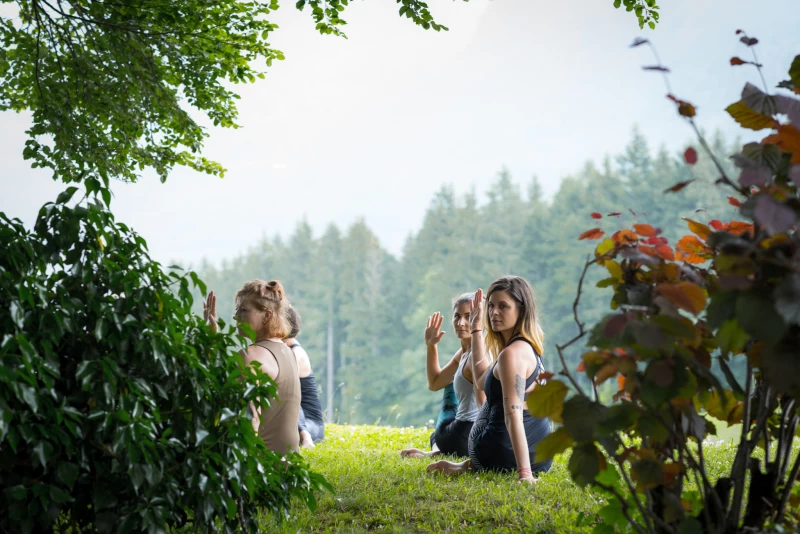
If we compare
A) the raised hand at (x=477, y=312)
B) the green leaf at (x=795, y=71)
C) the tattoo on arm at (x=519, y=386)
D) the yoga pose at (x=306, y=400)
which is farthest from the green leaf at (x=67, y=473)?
the yoga pose at (x=306, y=400)

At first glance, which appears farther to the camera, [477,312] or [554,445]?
[477,312]

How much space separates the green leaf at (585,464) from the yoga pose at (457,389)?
296cm

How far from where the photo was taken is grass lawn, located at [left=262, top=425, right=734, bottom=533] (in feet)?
9.72

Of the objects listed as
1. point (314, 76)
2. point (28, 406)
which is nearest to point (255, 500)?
point (28, 406)

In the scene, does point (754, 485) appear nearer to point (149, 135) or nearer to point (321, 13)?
point (321, 13)

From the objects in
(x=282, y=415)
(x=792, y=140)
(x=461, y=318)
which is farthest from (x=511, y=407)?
(x=792, y=140)

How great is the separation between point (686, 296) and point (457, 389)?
11.5 ft

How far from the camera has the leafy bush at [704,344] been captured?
1.51 metres

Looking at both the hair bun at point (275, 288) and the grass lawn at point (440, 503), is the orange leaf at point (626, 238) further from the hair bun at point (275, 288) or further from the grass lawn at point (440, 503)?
the hair bun at point (275, 288)

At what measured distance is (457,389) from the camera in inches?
200

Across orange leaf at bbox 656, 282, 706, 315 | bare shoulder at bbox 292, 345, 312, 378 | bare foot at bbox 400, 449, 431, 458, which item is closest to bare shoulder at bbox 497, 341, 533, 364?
bare foot at bbox 400, 449, 431, 458

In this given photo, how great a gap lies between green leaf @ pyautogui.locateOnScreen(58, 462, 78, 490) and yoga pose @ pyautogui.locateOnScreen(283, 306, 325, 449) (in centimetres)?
390

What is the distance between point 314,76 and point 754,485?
7666 cm

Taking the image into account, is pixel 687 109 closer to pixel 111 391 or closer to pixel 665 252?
pixel 665 252
